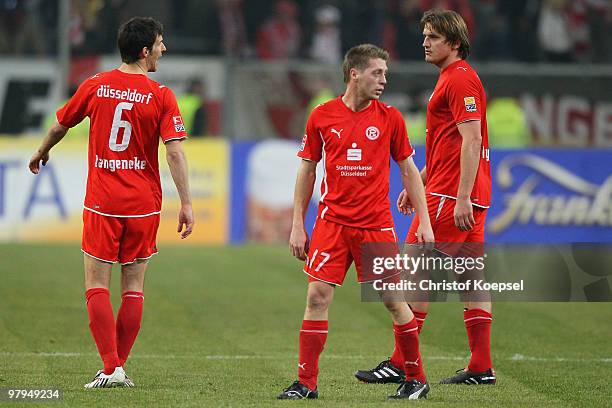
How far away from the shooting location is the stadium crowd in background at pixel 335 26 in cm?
2228

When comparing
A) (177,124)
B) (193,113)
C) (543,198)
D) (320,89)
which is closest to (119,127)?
(177,124)

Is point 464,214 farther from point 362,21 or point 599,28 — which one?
point 599,28

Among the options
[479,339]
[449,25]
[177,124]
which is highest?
[449,25]

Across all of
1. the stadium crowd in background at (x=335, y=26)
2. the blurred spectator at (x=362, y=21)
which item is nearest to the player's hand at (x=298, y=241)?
the stadium crowd in background at (x=335, y=26)

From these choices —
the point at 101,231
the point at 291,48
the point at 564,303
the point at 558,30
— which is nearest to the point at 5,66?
the point at 291,48

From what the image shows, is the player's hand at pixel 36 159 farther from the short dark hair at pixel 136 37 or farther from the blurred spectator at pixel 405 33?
the blurred spectator at pixel 405 33

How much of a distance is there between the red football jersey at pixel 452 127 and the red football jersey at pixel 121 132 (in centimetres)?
159

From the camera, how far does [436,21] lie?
8.01 metres

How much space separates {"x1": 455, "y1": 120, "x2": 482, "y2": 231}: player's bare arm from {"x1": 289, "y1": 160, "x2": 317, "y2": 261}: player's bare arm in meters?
1.00

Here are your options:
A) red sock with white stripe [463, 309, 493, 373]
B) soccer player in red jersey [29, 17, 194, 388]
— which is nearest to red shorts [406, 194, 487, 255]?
red sock with white stripe [463, 309, 493, 373]

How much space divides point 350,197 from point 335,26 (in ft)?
51.4

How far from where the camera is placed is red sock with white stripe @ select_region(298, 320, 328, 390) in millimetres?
7238

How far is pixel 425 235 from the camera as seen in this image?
738cm

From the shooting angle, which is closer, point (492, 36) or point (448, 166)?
point (448, 166)
